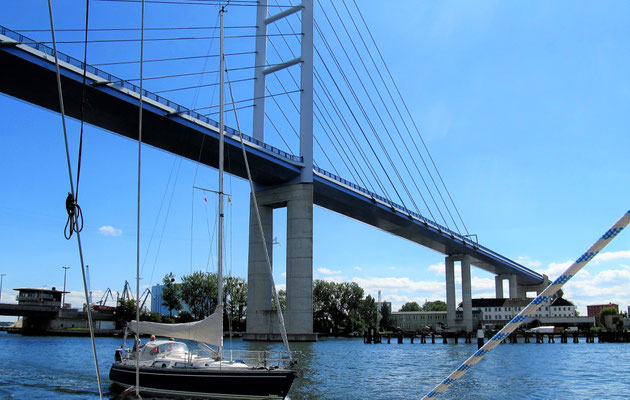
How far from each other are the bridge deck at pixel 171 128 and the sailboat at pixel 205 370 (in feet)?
83.4

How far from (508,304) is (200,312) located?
228 feet

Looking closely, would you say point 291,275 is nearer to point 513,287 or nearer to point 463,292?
point 463,292

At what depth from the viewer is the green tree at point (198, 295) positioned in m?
93.5

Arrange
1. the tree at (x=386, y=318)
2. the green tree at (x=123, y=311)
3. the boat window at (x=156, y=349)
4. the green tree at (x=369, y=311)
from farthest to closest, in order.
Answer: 1. the tree at (x=386, y=318)
2. the green tree at (x=369, y=311)
3. the green tree at (x=123, y=311)
4. the boat window at (x=156, y=349)

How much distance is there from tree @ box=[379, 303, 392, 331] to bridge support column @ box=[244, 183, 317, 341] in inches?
3376

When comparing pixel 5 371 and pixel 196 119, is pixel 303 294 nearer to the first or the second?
pixel 196 119

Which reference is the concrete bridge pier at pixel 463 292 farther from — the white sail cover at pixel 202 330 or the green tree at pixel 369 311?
the white sail cover at pixel 202 330

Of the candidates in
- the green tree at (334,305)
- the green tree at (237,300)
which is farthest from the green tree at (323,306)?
the green tree at (237,300)

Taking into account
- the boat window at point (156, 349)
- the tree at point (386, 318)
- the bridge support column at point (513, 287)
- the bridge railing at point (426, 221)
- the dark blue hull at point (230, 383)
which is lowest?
the tree at point (386, 318)

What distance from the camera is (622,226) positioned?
2.86 meters

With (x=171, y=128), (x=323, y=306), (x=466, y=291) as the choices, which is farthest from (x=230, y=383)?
(x=323, y=306)

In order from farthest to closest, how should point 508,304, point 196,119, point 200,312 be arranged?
point 508,304, point 200,312, point 196,119

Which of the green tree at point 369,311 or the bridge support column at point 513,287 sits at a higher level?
the bridge support column at point 513,287

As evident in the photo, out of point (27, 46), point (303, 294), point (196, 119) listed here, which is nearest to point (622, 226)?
point (27, 46)
